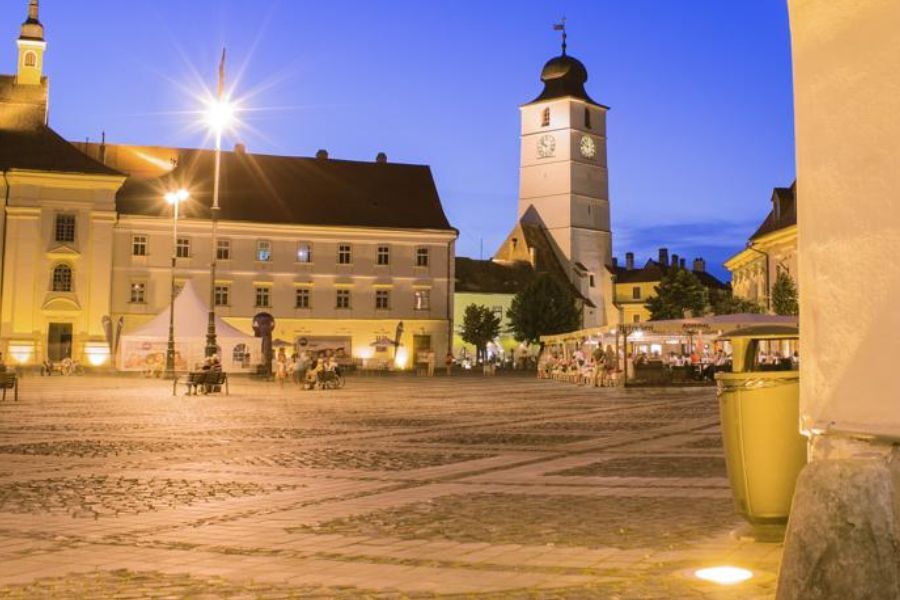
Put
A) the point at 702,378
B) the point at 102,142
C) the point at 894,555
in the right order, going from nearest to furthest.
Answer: the point at 894,555 < the point at 702,378 < the point at 102,142

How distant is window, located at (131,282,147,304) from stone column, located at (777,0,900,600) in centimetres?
6362

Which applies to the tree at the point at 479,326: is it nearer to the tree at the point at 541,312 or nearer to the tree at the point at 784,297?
the tree at the point at 541,312

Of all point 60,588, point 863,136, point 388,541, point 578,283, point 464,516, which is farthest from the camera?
point 578,283

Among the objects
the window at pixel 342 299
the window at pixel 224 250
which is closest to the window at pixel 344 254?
the window at pixel 342 299

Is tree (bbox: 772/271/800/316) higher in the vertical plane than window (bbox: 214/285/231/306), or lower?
lower

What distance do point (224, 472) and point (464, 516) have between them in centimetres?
402

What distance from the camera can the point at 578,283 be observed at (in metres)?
94.9

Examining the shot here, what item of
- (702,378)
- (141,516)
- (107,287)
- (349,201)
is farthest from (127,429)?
(349,201)

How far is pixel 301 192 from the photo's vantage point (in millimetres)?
71062

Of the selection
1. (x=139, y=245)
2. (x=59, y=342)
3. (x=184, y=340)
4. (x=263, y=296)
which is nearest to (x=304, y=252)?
(x=263, y=296)

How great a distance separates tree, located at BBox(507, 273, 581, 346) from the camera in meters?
81.1

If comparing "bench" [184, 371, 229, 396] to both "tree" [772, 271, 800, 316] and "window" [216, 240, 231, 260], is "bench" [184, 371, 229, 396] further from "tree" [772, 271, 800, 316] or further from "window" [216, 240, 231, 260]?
"window" [216, 240, 231, 260]

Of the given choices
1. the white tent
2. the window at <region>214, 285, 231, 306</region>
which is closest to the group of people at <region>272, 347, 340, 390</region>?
the white tent

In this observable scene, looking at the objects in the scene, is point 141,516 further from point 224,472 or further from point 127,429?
point 127,429
